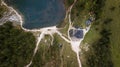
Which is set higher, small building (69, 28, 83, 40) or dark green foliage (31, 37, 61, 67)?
small building (69, 28, 83, 40)

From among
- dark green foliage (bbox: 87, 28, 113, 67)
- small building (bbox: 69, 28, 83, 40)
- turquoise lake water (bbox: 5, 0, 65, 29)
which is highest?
turquoise lake water (bbox: 5, 0, 65, 29)

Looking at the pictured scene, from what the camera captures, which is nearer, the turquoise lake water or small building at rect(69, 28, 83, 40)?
small building at rect(69, 28, 83, 40)

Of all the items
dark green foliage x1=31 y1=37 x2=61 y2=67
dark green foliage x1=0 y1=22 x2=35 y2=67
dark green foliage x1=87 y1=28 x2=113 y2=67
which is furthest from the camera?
dark green foliage x1=87 y1=28 x2=113 y2=67

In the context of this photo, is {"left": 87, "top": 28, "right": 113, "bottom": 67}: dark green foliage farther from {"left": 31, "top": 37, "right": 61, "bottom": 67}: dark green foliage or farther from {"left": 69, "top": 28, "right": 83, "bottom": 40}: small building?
{"left": 31, "top": 37, "right": 61, "bottom": 67}: dark green foliage

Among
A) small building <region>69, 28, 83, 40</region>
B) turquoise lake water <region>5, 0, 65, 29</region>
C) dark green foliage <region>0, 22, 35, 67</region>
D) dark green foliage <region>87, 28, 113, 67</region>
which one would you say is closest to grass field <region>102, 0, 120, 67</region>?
dark green foliage <region>87, 28, 113, 67</region>

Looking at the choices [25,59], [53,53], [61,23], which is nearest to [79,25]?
[61,23]

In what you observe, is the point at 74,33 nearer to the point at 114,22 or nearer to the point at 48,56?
the point at 48,56

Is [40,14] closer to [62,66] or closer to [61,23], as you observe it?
[61,23]
